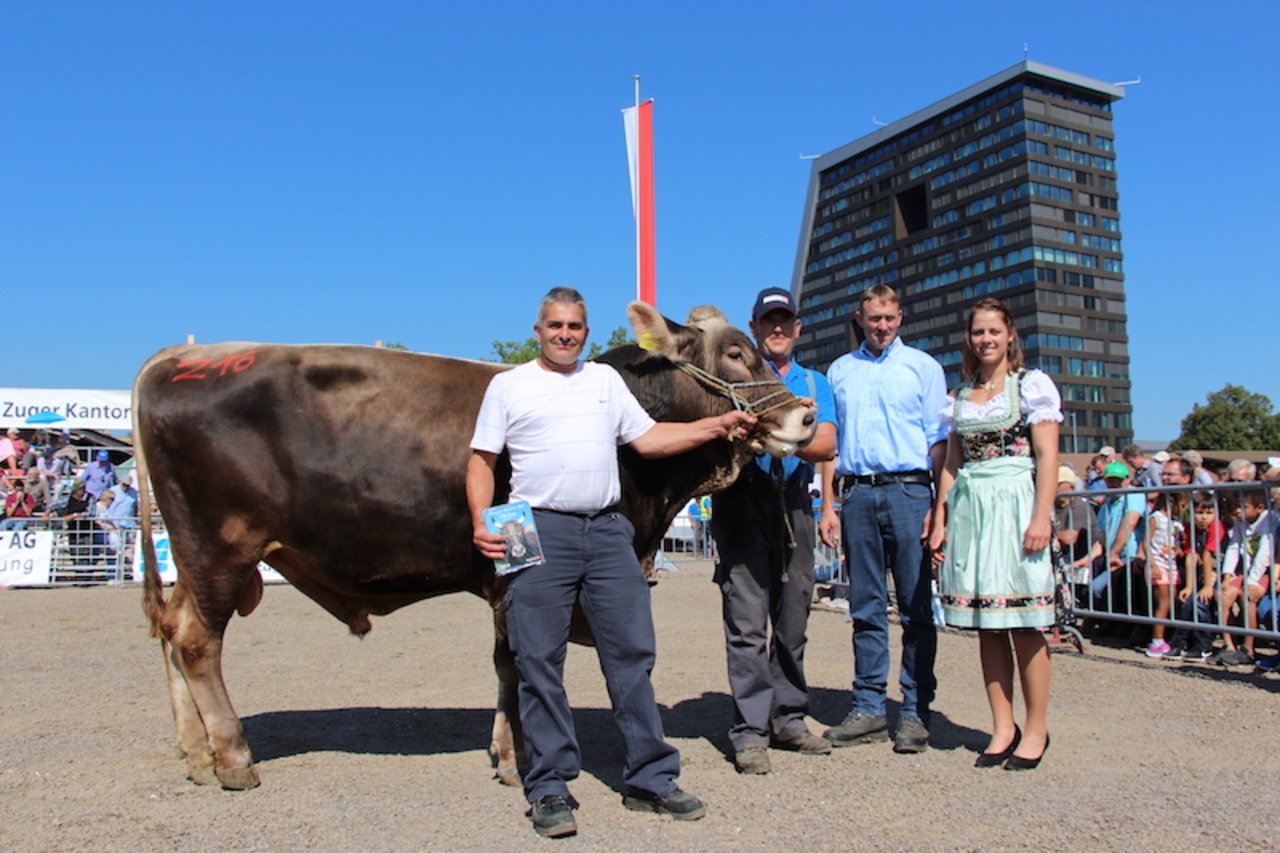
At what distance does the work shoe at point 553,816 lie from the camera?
13.1 feet

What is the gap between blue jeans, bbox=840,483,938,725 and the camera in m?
5.45

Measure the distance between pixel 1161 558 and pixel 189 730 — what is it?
787 cm

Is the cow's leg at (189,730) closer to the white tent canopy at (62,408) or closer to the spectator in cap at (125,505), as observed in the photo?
the spectator in cap at (125,505)

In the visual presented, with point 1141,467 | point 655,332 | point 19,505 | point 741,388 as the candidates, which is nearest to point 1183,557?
point 1141,467

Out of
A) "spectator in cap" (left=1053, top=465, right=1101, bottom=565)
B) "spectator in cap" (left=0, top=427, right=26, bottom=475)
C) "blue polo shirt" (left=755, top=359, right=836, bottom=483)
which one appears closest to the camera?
"blue polo shirt" (left=755, top=359, right=836, bottom=483)

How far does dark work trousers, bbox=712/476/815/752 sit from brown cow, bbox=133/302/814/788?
0.28m

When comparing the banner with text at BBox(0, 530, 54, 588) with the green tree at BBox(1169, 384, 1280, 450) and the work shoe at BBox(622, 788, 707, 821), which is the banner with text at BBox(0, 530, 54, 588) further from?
the green tree at BBox(1169, 384, 1280, 450)

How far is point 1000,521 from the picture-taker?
4965mm

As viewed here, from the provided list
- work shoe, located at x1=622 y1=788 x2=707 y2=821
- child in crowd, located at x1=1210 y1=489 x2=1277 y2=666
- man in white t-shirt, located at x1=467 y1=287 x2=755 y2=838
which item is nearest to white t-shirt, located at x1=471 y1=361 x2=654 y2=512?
man in white t-shirt, located at x1=467 y1=287 x2=755 y2=838

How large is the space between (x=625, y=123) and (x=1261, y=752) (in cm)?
1380

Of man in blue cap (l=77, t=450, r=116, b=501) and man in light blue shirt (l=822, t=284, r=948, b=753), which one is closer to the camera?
man in light blue shirt (l=822, t=284, r=948, b=753)

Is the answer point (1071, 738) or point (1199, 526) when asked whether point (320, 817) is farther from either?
point (1199, 526)

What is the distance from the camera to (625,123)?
16906 mm

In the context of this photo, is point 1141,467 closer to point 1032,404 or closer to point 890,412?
point 890,412
